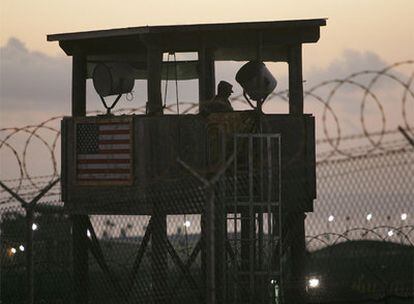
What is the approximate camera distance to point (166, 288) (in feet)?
55.0

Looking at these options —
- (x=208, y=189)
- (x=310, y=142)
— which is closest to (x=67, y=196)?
(x=310, y=142)

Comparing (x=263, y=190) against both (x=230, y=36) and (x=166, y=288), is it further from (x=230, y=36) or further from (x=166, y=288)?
(x=230, y=36)

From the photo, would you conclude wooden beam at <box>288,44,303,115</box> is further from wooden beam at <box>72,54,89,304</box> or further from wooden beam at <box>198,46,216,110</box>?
wooden beam at <box>72,54,89,304</box>

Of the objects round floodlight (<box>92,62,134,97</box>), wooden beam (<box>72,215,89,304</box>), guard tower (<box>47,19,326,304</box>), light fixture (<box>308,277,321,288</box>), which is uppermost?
round floodlight (<box>92,62,134,97</box>)

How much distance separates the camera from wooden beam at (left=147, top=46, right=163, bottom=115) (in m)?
17.9

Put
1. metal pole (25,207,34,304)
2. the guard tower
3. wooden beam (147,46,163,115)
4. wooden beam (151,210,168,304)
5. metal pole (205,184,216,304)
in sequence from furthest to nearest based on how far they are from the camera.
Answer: wooden beam (147,46,163,115) → wooden beam (151,210,168,304) → the guard tower → metal pole (25,207,34,304) → metal pole (205,184,216,304)

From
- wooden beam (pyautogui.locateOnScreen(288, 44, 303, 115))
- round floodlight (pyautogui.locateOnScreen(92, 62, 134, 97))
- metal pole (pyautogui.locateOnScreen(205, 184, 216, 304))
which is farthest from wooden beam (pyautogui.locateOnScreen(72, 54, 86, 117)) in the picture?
metal pole (pyautogui.locateOnScreen(205, 184, 216, 304))

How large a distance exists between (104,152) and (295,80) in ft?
11.7

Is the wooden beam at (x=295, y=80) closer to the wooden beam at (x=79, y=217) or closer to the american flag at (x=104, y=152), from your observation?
the american flag at (x=104, y=152)

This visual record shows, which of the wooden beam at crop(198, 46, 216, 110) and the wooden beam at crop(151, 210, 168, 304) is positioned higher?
the wooden beam at crop(198, 46, 216, 110)

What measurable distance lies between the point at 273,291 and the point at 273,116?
10.3ft

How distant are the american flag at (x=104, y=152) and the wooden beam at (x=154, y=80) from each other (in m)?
0.58

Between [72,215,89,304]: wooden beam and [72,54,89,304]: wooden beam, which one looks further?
[72,54,89,304]: wooden beam

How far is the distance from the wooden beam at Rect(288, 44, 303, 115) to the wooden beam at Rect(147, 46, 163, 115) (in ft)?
7.62
